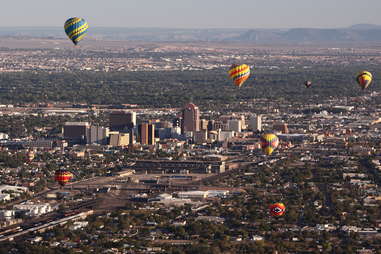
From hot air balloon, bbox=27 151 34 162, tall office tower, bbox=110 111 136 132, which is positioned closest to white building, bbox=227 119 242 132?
tall office tower, bbox=110 111 136 132

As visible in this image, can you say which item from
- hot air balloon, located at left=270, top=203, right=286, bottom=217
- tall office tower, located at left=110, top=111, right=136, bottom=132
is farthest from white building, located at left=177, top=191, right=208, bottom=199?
tall office tower, located at left=110, top=111, right=136, bottom=132

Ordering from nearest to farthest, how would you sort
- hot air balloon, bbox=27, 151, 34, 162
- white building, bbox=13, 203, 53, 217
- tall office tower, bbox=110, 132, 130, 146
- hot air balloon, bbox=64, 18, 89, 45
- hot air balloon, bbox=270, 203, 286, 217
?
hot air balloon, bbox=270, 203, 286, 217
white building, bbox=13, 203, 53, 217
hot air balloon, bbox=64, 18, 89, 45
hot air balloon, bbox=27, 151, 34, 162
tall office tower, bbox=110, 132, 130, 146

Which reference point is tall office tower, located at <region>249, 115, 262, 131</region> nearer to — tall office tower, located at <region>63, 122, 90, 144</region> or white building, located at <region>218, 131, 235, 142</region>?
white building, located at <region>218, 131, 235, 142</region>

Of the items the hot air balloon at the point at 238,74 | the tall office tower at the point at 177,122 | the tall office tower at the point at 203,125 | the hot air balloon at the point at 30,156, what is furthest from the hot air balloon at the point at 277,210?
the tall office tower at the point at 177,122

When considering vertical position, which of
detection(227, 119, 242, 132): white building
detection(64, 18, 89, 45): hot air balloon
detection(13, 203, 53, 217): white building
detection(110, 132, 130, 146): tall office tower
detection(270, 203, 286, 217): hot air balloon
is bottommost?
detection(227, 119, 242, 132): white building

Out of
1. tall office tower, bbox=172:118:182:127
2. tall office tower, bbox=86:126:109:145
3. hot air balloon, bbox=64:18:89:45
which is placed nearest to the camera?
hot air balloon, bbox=64:18:89:45

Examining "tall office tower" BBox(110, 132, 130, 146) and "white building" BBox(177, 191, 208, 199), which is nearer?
"white building" BBox(177, 191, 208, 199)

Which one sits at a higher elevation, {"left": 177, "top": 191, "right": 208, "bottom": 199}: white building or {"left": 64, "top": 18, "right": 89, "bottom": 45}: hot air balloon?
{"left": 64, "top": 18, "right": 89, "bottom": 45}: hot air balloon

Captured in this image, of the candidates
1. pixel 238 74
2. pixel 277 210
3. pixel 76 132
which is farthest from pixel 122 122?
pixel 277 210
